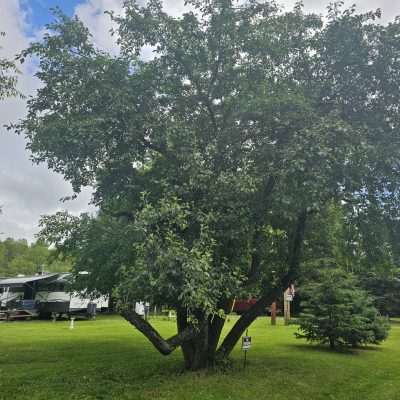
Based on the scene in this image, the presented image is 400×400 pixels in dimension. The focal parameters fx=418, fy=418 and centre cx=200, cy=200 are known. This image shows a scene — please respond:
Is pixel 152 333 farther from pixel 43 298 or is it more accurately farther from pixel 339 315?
pixel 43 298

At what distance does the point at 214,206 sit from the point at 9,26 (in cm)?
523

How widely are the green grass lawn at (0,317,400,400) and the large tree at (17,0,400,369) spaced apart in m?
0.93

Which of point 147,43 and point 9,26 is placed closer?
point 9,26

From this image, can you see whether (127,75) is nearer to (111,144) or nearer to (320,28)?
(111,144)

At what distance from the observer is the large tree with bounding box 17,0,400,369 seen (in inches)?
272

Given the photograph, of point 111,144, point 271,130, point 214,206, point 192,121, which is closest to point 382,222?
point 271,130

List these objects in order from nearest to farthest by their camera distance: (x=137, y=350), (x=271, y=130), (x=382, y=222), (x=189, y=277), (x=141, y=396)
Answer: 1. (x=189, y=277)
2. (x=141, y=396)
3. (x=271, y=130)
4. (x=382, y=222)
5. (x=137, y=350)

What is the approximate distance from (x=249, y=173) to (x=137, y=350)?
7.18 metres

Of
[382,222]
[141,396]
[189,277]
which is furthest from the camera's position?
[382,222]

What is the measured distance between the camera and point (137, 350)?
478 inches

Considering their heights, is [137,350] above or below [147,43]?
below

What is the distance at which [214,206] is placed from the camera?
7.29 m

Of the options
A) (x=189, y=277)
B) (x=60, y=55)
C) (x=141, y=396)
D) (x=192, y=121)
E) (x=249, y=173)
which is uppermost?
(x=60, y=55)

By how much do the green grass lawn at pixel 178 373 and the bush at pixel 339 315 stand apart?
19.5 inches
